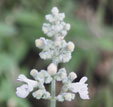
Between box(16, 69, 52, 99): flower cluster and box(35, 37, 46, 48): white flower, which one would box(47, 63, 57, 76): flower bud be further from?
box(35, 37, 46, 48): white flower

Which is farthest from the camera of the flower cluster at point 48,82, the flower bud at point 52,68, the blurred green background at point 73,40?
the blurred green background at point 73,40

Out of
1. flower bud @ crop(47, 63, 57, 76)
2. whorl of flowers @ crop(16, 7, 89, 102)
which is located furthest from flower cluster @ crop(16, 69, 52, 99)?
flower bud @ crop(47, 63, 57, 76)

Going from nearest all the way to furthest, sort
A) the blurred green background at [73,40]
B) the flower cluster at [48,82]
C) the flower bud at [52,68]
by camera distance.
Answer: the flower bud at [52,68], the flower cluster at [48,82], the blurred green background at [73,40]

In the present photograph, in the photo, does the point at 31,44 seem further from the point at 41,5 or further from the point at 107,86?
the point at 107,86

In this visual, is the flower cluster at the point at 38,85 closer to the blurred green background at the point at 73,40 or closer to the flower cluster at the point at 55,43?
the flower cluster at the point at 55,43

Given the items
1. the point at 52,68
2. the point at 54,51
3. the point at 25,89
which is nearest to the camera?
the point at 52,68

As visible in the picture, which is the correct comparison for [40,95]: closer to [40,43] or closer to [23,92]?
[23,92]

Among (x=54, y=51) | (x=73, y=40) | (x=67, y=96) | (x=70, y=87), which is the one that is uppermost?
(x=73, y=40)

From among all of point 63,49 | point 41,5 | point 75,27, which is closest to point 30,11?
point 41,5

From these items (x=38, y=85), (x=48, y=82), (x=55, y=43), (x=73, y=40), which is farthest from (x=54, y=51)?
(x=73, y=40)

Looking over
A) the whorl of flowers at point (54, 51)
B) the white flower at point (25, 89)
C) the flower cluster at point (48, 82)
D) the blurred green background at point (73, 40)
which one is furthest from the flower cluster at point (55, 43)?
the blurred green background at point (73, 40)
